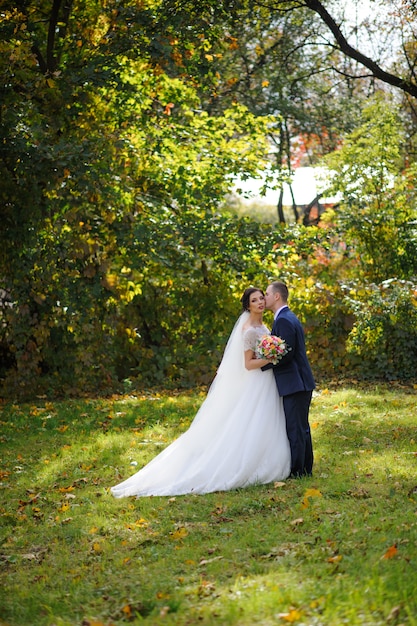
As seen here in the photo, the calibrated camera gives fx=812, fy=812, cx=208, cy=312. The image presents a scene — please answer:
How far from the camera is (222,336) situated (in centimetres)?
1627

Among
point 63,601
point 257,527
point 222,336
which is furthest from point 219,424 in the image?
point 222,336

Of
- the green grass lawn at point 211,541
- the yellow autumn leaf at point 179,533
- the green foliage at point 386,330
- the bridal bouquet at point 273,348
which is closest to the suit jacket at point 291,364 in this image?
the bridal bouquet at point 273,348

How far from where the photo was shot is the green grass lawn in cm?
468

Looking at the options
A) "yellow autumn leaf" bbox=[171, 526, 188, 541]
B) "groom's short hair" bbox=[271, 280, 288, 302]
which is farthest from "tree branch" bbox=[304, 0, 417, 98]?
"yellow autumn leaf" bbox=[171, 526, 188, 541]

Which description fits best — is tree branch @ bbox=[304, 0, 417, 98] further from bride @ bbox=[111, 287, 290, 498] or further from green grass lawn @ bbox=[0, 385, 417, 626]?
bride @ bbox=[111, 287, 290, 498]

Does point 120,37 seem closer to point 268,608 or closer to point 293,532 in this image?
point 293,532

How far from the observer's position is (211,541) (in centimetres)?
618

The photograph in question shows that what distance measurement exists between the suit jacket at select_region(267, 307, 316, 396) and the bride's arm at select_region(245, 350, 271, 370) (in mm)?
142

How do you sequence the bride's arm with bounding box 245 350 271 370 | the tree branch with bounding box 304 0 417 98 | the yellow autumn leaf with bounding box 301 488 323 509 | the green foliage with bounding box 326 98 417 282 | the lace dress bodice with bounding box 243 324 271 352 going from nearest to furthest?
the yellow autumn leaf with bounding box 301 488 323 509 → the bride's arm with bounding box 245 350 271 370 → the lace dress bodice with bounding box 243 324 271 352 → the tree branch with bounding box 304 0 417 98 → the green foliage with bounding box 326 98 417 282

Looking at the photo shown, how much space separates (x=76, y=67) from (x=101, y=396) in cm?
583

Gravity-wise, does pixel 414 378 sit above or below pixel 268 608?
above

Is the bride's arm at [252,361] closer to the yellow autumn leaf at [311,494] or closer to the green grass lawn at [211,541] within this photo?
the green grass lawn at [211,541]

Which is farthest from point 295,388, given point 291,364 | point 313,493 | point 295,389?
point 313,493

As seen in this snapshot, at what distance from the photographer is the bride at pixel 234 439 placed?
25.9 ft
